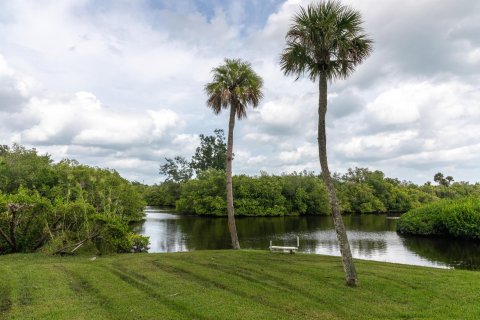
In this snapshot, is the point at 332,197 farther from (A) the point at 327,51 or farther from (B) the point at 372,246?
(B) the point at 372,246

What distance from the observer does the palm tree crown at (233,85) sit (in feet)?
73.5

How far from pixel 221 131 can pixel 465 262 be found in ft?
308

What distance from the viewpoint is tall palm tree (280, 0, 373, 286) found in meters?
12.0

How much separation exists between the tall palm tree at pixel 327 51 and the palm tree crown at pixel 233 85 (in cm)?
Result: 919

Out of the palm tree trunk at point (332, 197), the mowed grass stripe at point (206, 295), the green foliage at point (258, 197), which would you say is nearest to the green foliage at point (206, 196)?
the green foliage at point (258, 197)

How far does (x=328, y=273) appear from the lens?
1360 cm

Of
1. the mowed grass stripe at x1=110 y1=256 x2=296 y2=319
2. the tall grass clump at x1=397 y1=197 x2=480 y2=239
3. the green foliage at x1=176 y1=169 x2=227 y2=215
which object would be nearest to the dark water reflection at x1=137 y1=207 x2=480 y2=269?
the tall grass clump at x1=397 y1=197 x2=480 y2=239

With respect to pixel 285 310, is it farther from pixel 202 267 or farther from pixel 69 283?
pixel 69 283

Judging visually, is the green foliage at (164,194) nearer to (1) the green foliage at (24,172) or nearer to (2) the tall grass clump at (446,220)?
(1) the green foliage at (24,172)

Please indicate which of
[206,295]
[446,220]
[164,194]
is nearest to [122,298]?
[206,295]

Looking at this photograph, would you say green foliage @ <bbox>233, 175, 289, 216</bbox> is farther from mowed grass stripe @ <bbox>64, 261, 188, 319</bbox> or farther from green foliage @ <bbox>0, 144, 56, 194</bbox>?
mowed grass stripe @ <bbox>64, 261, 188, 319</bbox>

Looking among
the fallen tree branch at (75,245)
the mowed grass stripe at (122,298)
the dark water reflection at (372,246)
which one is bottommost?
the dark water reflection at (372,246)

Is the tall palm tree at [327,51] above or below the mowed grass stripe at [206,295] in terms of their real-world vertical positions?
above

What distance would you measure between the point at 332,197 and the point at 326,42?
535 centimetres
